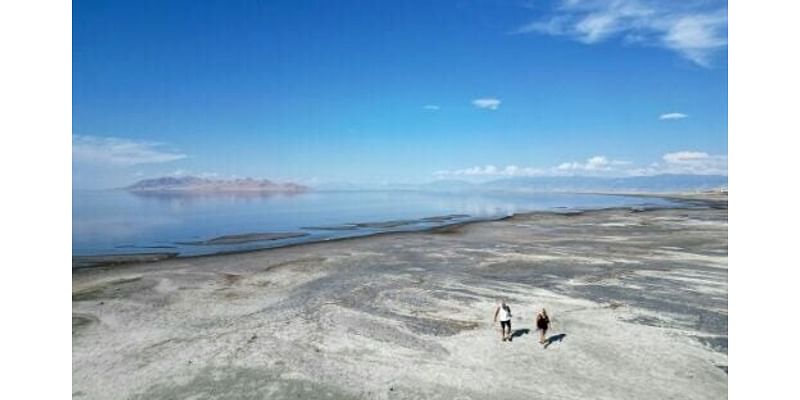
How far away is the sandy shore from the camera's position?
49.1 feet

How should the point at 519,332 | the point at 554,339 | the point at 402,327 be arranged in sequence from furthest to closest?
the point at 402,327 → the point at 519,332 → the point at 554,339

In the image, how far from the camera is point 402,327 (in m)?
20.3

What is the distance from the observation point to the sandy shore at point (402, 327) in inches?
589

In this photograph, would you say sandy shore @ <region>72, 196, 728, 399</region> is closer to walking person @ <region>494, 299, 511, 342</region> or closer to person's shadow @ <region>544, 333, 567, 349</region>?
person's shadow @ <region>544, 333, 567, 349</region>

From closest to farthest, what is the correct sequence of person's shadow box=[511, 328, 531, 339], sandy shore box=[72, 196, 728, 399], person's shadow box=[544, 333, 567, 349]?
1. sandy shore box=[72, 196, 728, 399]
2. person's shadow box=[544, 333, 567, 349]
3. person's shadow box=[511, 328, 531, 339]

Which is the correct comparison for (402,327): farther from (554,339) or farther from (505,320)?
(554,339)

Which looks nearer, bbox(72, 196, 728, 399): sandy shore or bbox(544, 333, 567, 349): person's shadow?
bbox(72, 196, 728, 399): sandy shore

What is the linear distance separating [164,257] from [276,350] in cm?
2697

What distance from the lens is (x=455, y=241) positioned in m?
46.7

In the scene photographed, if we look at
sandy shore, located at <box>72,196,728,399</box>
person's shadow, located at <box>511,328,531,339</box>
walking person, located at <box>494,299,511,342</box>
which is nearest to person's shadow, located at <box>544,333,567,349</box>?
sandy shore, located at <box>72,196,728,399</box>

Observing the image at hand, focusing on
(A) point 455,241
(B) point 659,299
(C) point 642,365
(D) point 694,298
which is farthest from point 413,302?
(A) point 455,241

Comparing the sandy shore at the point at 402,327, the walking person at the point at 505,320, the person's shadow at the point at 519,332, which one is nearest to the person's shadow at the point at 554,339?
the sandy shore at the point at 402,327

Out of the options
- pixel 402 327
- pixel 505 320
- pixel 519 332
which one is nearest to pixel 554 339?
pixel 519 332
